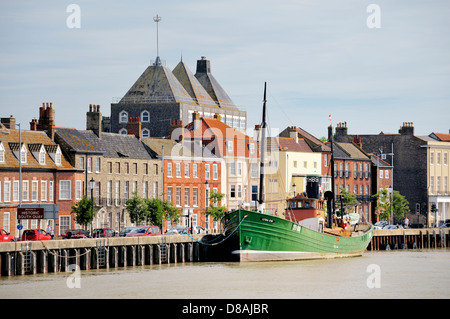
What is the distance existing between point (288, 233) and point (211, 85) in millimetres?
87688

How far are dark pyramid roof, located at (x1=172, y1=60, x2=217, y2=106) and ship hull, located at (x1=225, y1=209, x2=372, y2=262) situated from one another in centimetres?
7196

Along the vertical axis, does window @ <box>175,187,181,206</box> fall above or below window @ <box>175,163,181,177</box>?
below

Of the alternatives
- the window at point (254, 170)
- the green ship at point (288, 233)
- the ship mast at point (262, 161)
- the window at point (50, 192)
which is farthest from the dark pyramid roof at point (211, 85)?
the ship mast at point (262, 161)

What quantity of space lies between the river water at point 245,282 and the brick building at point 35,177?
19472 millimetres

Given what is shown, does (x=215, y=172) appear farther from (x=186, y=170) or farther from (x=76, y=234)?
(x=76, y=234)

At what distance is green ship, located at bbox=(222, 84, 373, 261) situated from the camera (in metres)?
75.3

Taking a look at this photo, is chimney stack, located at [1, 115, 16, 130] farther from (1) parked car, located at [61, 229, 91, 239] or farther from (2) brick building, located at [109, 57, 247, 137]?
(2) brick building, located at [109, 57, 247, 137]

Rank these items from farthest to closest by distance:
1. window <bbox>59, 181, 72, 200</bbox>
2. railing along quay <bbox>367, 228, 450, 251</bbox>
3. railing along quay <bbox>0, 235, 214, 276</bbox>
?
railing along quay <bbox>367, 228, 450, 251</bbox>
window <bbox>59, 181, 72, 200</bbox>
railing along quay <bbox>0, 235, 214, 276</bbox>

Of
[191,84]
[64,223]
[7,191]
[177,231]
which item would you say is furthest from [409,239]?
[191,84]

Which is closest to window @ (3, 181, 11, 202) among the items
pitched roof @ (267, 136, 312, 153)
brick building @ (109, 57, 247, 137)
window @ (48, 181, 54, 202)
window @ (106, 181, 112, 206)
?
window @ (48, 181, 54, 202)
